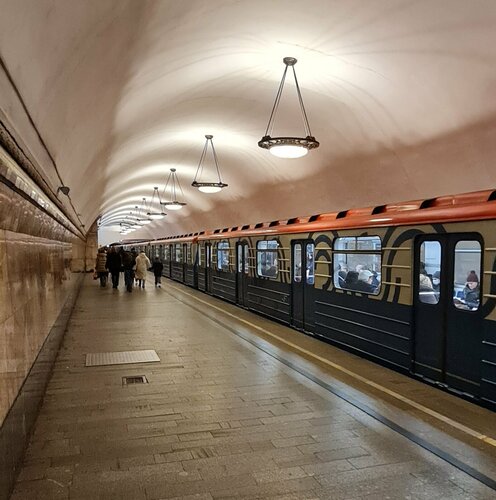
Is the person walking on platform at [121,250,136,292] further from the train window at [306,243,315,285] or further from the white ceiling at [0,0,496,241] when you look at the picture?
the train window at [306,243,315,285]

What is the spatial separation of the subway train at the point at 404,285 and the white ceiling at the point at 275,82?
5.63ft

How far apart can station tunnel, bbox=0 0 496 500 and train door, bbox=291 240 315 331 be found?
6cm

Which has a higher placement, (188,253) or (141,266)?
(188,253)

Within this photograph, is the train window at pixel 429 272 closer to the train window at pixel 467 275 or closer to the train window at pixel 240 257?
the train window at pixel 467 275

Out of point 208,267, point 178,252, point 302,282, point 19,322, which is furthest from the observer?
point 178,252

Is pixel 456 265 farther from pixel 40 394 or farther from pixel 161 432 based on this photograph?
pixel 40 394

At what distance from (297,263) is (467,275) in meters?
4.64

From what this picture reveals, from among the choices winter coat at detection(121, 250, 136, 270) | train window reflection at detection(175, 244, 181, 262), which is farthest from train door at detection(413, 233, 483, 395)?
train window reflection at detection(175, 244, 181, 262)

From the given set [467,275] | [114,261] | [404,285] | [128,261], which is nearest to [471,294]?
[467,275]

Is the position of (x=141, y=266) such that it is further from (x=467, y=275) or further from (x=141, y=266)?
(x=467, y=275)

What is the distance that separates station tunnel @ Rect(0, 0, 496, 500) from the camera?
3.71 metres

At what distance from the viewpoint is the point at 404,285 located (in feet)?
21.4

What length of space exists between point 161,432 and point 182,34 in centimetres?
444

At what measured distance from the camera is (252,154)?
42.6 ft
